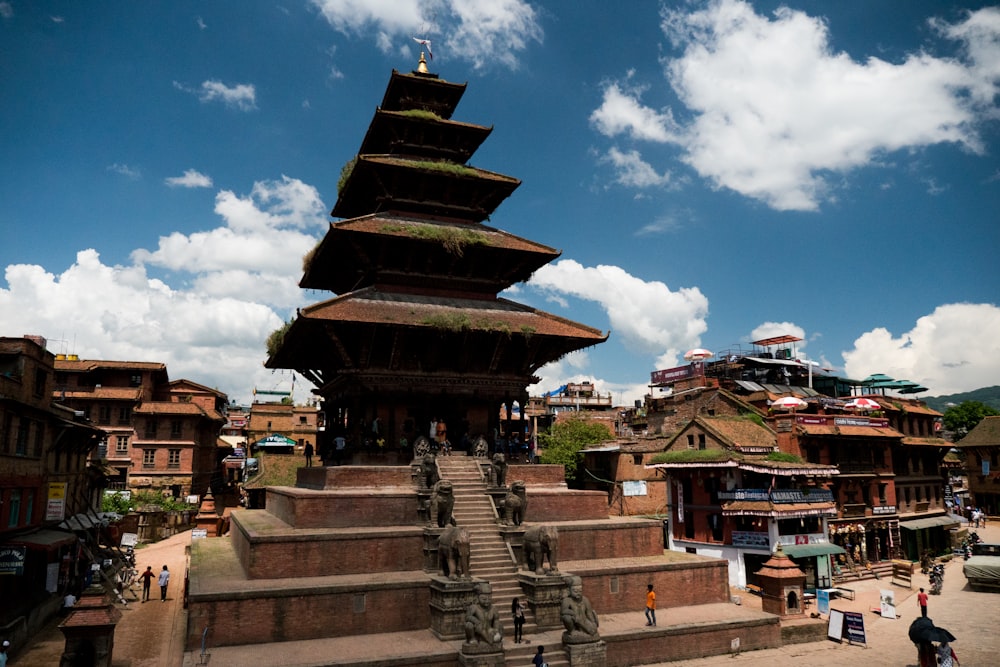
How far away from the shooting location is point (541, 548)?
752 inches

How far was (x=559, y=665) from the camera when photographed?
1664cm

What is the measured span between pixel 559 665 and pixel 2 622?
50.5ft

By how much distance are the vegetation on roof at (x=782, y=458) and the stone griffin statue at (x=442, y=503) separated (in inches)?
931

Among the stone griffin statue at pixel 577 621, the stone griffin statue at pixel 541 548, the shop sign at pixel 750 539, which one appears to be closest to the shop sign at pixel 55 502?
the stone griffin statue at pixel 541 548

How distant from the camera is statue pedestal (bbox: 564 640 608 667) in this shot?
16703mm

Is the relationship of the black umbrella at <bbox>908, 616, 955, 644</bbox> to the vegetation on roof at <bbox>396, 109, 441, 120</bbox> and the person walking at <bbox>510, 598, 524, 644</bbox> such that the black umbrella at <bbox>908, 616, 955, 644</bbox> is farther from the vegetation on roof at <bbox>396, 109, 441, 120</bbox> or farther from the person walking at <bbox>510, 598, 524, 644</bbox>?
the vegetation on roof at <bbox>396, 109, 441, 120</bbox>


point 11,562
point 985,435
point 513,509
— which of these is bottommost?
point 11,562

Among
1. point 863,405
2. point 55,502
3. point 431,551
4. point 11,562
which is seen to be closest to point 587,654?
point 431,551

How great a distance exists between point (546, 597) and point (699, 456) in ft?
72.1

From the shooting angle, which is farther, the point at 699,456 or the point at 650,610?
the point at 699,456

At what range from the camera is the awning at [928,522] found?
44.6 metres

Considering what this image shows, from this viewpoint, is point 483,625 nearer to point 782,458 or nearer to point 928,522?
point 782,458

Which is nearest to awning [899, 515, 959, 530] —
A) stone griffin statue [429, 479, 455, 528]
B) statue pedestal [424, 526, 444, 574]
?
stone griffin statue [429, 479, 455, 528]

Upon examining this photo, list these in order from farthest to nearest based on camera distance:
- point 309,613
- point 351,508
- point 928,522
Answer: point 928,522
point 351,508
point 309,613
